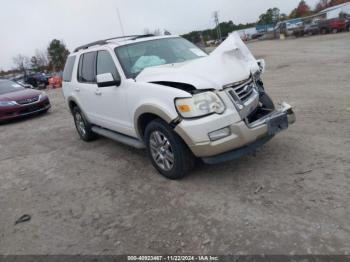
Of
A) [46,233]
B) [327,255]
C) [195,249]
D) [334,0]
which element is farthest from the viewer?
[334,0]

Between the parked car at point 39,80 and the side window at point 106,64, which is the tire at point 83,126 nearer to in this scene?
the side window at point 106,64

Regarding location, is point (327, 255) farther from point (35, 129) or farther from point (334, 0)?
point (334, 0)

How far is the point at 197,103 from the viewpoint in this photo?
11.6 feet

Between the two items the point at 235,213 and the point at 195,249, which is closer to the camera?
the point at 195,249

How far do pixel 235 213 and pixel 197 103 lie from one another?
1238 mm

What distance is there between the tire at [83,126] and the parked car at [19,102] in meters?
4.70

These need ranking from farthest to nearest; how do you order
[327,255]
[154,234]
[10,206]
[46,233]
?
[10,206], [46,233], [154,234], [327,255]

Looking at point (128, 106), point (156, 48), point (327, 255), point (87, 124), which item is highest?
point (156, 48)

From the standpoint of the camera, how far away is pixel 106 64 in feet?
16.3

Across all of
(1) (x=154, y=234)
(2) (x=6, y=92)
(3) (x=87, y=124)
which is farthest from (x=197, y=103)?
(2) (x=6, y=92)

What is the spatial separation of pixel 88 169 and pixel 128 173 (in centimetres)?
84

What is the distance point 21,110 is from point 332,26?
34.9m

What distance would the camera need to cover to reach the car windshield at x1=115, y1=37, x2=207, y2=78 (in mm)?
4586

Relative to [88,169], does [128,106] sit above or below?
above
